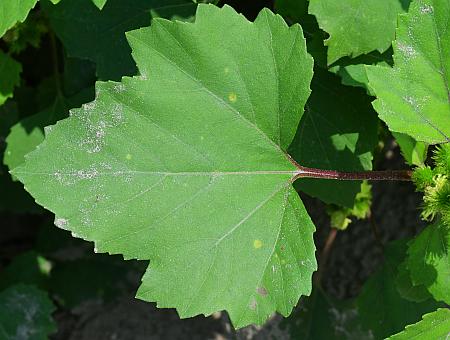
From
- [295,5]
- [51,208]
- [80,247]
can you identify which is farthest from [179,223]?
[80,247]

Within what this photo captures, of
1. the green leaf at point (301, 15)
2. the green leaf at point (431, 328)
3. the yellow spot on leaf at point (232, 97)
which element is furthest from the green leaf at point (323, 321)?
the yellow spot on leaf at point (232, 97)

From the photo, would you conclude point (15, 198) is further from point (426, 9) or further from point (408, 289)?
point (426, 9)

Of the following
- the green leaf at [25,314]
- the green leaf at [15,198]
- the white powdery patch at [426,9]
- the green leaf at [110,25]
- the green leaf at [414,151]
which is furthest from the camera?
the green leaf at [15,198]

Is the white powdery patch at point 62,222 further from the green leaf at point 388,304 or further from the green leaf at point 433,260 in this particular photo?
the green leaf at point 388,304

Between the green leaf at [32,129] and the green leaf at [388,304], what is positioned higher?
the green leaf at [32,129]

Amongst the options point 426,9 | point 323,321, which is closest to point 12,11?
point 426,9

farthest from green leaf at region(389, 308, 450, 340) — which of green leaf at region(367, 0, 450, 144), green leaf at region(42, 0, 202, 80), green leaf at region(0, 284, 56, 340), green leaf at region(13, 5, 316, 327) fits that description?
green leaf at region(0, 284, 56, 340)

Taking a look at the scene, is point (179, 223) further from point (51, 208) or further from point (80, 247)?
point (80, 247)
